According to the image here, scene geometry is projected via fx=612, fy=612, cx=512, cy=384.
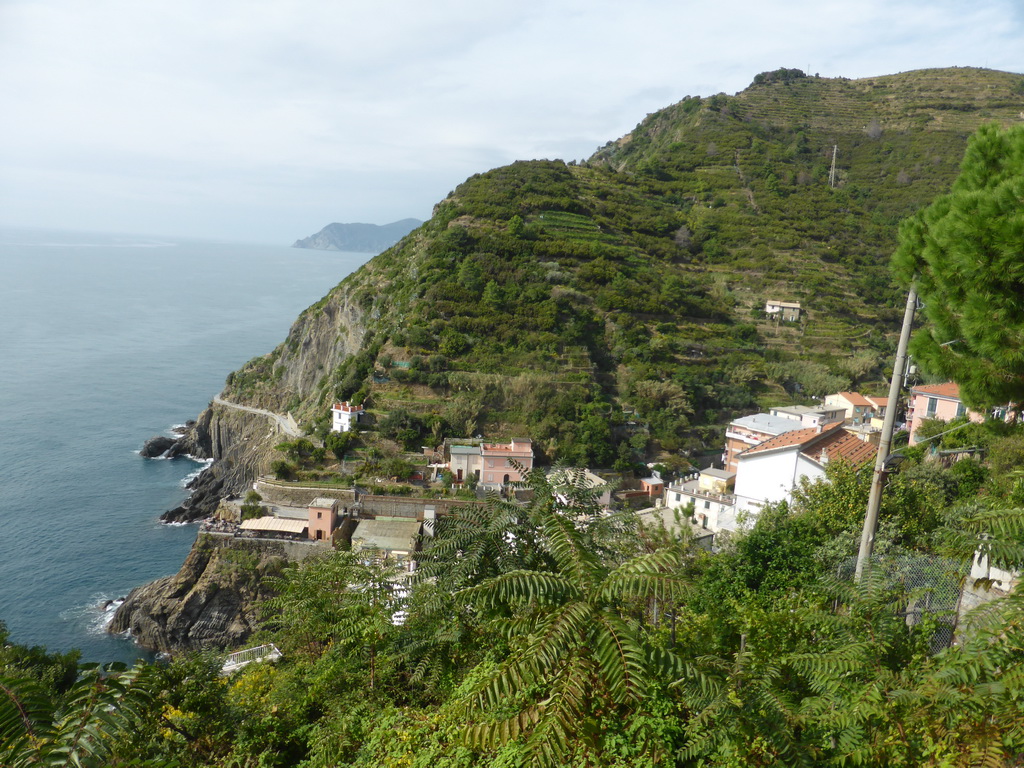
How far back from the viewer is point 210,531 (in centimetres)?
2409

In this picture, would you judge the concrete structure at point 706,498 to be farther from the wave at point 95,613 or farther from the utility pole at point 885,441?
the wave at point 95,613

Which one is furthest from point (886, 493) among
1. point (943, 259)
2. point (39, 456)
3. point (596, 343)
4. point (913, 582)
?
point (39, 456)

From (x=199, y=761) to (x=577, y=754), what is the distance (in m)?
3.21

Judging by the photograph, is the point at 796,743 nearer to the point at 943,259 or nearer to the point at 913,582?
the point at 943,259

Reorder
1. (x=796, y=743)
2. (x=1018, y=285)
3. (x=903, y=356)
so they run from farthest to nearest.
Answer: (x=903, y=356) → (x=1018, y=285) → (x=796, y=743)

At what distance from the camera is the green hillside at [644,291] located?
32.5 metres

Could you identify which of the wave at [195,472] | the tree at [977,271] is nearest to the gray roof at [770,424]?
the tree at [977,271]

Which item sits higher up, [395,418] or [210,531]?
[395,418]

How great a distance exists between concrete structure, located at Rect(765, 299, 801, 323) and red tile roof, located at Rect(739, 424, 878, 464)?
957 inches

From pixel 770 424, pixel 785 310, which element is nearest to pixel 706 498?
pixel 770 424

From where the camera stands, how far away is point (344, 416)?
3038cm

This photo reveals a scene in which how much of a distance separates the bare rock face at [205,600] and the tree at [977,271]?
21910 millimetres

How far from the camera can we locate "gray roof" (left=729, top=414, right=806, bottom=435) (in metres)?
24.9

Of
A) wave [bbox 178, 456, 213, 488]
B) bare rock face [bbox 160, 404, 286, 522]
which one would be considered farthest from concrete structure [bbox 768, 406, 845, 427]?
wave [bbox 178, 456, 213, 488]
